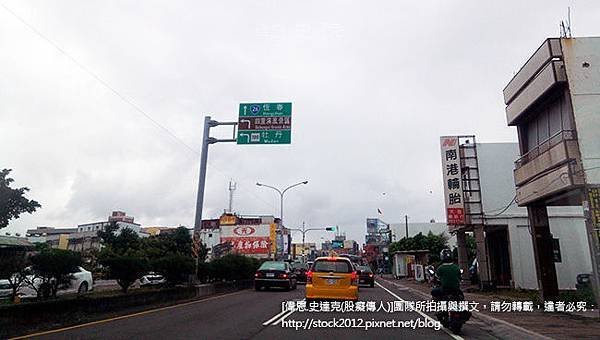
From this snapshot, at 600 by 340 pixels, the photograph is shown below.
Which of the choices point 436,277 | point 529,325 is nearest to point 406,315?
point 436,277

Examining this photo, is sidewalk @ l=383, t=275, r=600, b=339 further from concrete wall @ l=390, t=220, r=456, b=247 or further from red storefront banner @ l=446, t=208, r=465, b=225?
concrete wall @ l=390, t=220, r=456, b=247

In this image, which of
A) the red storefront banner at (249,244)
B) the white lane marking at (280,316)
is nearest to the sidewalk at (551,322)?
the white lane marking at (280,316)

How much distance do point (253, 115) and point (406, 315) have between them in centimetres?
1068

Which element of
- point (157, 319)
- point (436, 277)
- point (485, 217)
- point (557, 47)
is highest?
point (557, 47)

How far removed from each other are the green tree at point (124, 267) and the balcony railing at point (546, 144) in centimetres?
1388

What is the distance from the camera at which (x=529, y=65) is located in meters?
15.2

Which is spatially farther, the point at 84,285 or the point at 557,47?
the point at 84,285

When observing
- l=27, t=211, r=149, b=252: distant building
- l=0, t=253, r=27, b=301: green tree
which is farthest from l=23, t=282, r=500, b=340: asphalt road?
l=27, t=211, r=149, b=252: distant building

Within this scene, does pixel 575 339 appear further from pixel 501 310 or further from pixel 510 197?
pixel 510 197

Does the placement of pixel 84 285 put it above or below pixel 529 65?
below

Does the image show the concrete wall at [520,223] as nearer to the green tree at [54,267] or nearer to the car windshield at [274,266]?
the car windshield at [274,266]

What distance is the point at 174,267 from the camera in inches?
730

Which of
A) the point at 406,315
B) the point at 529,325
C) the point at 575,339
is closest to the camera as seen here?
the point at 575,339

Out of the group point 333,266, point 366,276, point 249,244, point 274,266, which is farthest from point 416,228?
point 333,266
